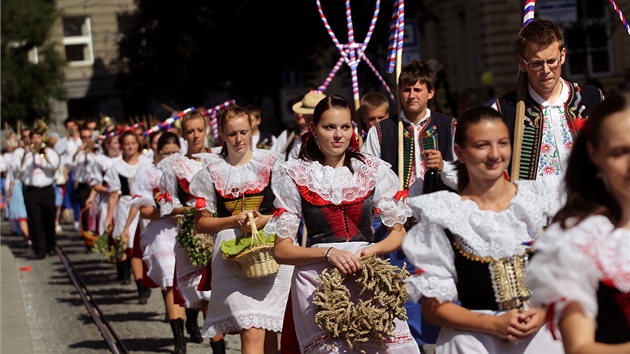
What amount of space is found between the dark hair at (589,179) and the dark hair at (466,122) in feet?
3.42

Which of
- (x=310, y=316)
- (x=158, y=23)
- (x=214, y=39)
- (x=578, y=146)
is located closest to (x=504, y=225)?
(x=578, y=146)

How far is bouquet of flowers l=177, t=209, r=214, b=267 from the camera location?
9227 millimetres

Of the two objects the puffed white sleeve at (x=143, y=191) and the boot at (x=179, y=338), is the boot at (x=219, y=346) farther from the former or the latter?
the puffed white sleeve at (x=143, y=191)

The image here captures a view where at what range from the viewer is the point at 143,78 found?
4238cm

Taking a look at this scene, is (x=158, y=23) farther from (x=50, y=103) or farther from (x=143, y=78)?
(x=50, y=103)

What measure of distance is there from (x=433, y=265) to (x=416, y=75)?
3.63 meters

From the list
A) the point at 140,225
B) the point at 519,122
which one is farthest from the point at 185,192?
the point at 519,122

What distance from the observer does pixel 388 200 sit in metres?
6.50

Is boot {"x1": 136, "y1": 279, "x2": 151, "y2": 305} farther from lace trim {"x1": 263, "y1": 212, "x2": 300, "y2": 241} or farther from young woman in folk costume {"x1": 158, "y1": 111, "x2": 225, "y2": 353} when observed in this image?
lace trim {"x1": 263, "y1": 212, "x2": 300, "y2": 241}

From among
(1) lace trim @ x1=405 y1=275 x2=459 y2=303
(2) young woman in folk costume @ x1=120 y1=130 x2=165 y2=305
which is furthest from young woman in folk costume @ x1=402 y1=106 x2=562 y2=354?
(2) young woman in folk costume @ x1=120 y1=130 x2=165 y2=305

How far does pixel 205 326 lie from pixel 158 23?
31.3 metres

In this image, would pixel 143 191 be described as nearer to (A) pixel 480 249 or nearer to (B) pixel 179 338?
(B) pixel 179 338

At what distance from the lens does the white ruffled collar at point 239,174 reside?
7.97 m

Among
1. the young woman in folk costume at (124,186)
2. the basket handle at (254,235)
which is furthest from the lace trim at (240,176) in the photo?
the young woman in folk costume at (124,186)
